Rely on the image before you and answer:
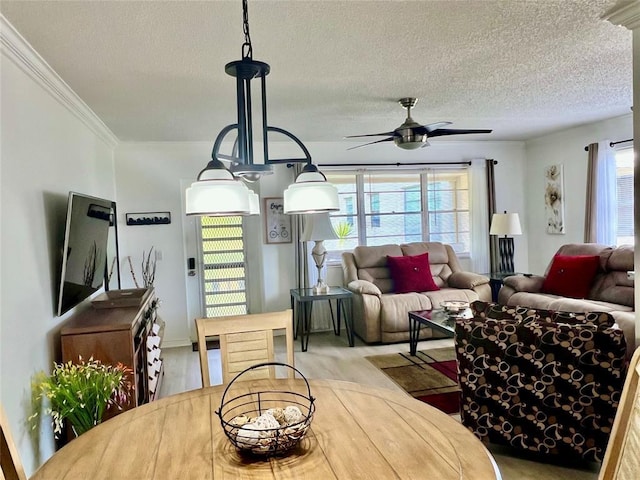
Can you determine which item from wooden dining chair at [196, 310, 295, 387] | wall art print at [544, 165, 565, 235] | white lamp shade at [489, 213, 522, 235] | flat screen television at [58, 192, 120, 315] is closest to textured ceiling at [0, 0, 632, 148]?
flat screen television at [58, 192, 120, 315]

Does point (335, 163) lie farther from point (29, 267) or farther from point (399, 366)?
point (29, 267)

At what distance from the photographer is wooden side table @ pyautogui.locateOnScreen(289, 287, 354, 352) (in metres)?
5.21

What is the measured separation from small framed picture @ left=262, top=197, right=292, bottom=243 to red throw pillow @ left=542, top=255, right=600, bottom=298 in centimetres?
305

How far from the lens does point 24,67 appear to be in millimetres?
2553

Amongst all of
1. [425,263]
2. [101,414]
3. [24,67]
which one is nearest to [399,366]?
[425,263]

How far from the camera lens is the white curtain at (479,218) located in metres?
6.52

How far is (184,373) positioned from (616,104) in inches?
192

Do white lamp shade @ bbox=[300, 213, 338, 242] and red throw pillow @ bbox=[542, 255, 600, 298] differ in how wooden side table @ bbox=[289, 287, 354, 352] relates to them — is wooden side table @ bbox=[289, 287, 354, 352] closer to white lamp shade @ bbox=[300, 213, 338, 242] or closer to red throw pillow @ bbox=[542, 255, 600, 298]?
white lamp shade @ bbox=[300, 213, 338, 242]

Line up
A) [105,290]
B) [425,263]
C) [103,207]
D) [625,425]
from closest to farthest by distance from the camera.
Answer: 1. [625,425]
2. [103,207]
3. [105,290]
4. [425,263]

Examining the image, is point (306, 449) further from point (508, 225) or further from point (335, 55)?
point (508, 225)

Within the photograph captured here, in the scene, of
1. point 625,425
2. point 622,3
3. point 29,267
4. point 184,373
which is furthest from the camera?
point 184,373

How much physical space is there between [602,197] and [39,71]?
18.1ft

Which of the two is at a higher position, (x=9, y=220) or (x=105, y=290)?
(x=9, y=220)

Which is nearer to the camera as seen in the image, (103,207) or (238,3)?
(238,3)
